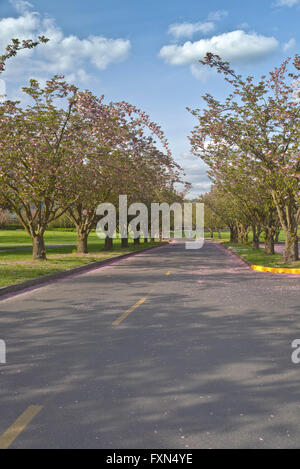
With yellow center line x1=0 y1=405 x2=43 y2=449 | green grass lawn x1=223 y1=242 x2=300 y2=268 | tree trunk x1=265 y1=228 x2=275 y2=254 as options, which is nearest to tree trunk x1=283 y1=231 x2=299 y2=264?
green grass lawn x1=223 y1=242 x2=300 y2=268

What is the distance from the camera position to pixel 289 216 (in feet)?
72.6

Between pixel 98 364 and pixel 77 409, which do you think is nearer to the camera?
pixel 77 409

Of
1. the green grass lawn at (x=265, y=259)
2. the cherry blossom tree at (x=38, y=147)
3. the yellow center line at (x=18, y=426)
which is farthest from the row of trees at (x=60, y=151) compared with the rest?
the yellow center line at (x=18, y=426)

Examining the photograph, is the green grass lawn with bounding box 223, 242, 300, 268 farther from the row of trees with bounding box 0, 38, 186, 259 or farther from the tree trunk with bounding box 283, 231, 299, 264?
the row of trees with bounding box 0, 38, 186, 259

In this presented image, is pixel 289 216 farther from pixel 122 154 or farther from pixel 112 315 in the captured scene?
pixel 112 315

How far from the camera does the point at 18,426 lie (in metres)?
3.94

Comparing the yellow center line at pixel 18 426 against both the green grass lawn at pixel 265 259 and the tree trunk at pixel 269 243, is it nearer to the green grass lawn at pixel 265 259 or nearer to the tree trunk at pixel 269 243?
the green grass lawn at pixel 265 259

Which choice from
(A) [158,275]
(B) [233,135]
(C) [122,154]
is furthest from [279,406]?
(C) [122,154]

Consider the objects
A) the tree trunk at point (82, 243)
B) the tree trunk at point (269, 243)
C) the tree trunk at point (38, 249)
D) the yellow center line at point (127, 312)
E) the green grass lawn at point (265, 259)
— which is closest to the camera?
the yellow center line at point (127, 312)

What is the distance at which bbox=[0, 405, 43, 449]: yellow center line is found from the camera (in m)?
3.66

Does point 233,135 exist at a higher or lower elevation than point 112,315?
higher

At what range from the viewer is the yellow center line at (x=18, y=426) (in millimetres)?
3664

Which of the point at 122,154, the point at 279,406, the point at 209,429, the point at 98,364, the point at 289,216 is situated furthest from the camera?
the point at 122,154
